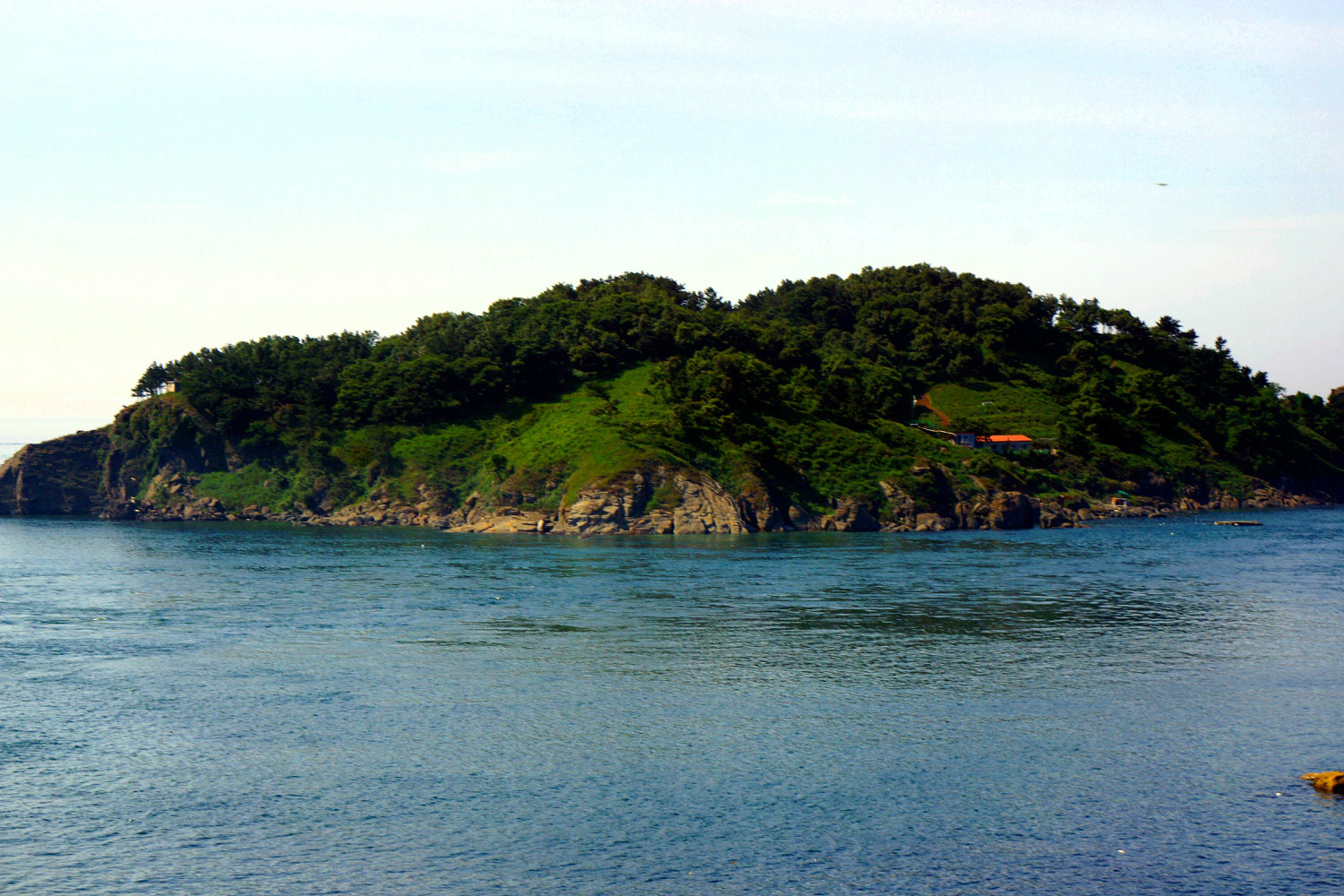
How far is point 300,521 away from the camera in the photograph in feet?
590

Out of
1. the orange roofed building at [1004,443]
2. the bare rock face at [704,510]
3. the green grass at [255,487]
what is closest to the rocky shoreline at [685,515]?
the bare rock face at [704,510]

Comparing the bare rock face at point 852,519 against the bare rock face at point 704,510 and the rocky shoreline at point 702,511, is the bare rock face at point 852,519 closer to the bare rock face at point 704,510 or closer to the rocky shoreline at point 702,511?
the rocky shoreline at point 702,511

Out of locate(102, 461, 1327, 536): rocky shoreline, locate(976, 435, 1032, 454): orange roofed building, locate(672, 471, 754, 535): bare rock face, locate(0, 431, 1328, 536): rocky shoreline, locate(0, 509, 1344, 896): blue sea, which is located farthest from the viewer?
locate(976, 435, 1032, 454): orange roofed building

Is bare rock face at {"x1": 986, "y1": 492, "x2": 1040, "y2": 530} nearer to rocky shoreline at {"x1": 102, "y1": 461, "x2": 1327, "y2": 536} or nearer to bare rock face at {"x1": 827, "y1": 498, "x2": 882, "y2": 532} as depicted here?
rocky shoreline at {"x1": 102, "y1": 461, "x2": 1327, "y2": 536}

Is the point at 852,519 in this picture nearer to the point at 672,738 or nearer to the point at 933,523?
the point at 933,523

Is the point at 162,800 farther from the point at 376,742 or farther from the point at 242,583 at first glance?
the point at 242,583

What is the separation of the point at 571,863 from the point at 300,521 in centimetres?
15950

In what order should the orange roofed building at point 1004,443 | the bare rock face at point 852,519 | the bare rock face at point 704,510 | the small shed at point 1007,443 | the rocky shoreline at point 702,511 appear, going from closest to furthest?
the bare rock face at point 704,510, the rocky shoreline at point 702,511, the bare rock face at point 852,519, the small shed at point 1007,443, the orange roofed building at point 1004,443

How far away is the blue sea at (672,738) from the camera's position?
31.9 meters

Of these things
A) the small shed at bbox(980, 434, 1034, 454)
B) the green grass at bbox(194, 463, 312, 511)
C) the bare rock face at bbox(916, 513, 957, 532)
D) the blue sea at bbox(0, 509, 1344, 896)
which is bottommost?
the blue sea at bbox(0, 509, 1344, 896)

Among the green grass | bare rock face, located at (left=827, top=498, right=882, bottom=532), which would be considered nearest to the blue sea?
bare rock face, located at (left=827, top=498, right=882, bottom=532)

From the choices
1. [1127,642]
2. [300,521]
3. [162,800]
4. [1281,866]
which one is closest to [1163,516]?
[1127,642]

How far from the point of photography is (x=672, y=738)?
44750 mm

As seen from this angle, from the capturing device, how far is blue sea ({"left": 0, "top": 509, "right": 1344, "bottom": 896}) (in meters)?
31.9
